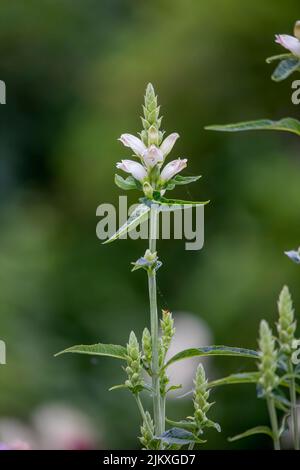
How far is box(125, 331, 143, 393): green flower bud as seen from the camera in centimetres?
79

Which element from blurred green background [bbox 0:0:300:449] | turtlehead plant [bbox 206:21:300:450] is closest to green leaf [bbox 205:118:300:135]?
turtlehead plant [bbox 206:21:300:450]

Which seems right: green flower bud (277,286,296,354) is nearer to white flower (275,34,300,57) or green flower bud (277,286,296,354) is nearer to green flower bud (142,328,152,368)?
green flower bud (142,328,152,368)

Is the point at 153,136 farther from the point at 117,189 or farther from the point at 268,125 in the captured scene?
the point at 117,189

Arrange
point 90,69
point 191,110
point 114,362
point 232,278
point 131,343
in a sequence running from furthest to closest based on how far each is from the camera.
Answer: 1. point 90,69
2. point 191,110
3. point 232,278
4. point 114,362
5. point 131,343

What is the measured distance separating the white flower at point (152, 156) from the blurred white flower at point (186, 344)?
1.08 m

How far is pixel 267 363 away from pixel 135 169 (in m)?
0.22

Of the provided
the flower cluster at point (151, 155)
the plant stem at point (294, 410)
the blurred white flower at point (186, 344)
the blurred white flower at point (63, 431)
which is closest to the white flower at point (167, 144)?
the flower cluster at point (151, 155)

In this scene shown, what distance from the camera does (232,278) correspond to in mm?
2736

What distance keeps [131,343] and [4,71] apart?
2.97 m

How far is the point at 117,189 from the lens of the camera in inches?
121

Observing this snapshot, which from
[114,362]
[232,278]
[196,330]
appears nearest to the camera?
[196,330]

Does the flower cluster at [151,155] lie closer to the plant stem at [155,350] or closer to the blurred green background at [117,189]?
the plant stem at [155,350]
